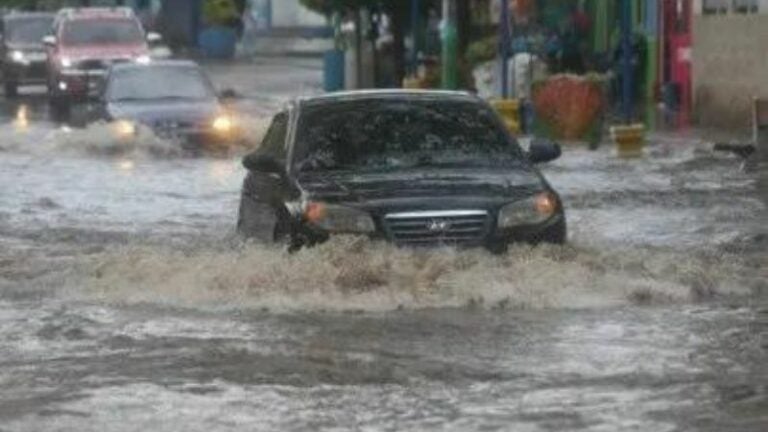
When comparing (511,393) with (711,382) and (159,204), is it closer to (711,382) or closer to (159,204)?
(711,382)

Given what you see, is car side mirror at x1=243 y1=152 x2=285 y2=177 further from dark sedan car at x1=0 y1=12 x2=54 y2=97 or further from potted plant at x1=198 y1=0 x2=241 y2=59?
potted plant at x1=198 y1=0 x2=241 y2=59

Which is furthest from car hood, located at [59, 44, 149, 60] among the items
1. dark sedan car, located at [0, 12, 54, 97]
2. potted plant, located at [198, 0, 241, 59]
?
potted plant, located at [198, 0, 241, 59]

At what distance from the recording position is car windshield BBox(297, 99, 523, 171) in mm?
16172

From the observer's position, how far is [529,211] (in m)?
15.4

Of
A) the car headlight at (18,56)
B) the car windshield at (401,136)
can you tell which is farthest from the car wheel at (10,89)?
the car windshield at (401,136)

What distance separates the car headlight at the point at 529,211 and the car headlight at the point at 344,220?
0.89 m

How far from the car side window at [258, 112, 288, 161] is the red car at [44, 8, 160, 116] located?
2444 cm

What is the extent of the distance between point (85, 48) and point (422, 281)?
2977cm

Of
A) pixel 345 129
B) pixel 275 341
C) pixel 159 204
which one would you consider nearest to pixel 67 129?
pixel 159 204

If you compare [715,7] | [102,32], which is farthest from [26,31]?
[715,7]

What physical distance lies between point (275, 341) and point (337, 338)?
0.37 metres

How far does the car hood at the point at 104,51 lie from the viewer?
142 feet

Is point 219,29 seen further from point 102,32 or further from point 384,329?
point 384,329

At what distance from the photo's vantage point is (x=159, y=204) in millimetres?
25312
